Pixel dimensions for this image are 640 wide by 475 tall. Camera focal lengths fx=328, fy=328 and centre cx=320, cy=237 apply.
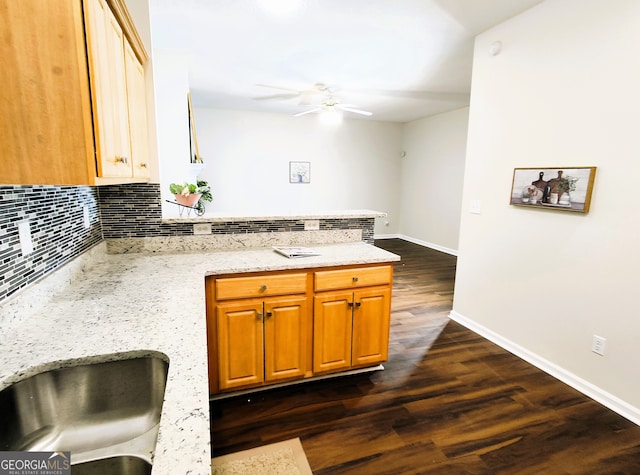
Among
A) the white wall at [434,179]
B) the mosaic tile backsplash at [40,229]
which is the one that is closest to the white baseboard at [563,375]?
the mosaic tile backsplash at [40,229]

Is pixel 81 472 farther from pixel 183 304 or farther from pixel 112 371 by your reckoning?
pixel 183 304

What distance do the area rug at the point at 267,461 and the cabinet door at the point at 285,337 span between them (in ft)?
1.40

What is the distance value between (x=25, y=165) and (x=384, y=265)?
71.4 inches

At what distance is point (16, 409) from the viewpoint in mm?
881

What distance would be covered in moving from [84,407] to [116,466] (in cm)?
34

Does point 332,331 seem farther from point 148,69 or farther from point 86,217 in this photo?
point 148,69

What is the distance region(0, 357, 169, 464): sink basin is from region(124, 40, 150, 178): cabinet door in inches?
35.8

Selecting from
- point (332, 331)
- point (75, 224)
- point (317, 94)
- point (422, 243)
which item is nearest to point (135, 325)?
point (75, 224)

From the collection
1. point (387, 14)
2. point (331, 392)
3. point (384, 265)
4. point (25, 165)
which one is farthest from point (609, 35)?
point (25, 165)

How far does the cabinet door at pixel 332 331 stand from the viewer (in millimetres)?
2084

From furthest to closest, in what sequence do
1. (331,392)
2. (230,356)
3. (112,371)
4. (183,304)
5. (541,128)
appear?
(541,128) → (331,392) → (230,356) → (183,304) → (112,371)

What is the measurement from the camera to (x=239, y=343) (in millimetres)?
1944

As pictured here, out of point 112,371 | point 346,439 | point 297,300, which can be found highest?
point 112,371

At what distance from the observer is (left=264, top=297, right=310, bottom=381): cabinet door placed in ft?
6.51
